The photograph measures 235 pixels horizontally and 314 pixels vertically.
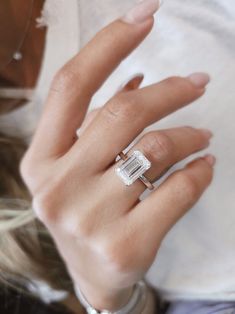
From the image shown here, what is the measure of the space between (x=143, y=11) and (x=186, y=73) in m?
0.15

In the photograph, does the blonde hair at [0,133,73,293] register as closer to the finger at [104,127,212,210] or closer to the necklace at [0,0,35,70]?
the necklace at [0,0,35,70]

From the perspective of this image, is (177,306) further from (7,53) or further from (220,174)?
(7,53)

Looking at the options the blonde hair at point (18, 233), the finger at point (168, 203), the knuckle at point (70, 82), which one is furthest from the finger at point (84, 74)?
the blonde hair at point (18, 233)

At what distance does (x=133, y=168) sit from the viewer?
1.64ft

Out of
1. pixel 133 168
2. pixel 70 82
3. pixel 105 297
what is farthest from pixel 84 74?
pixel 105 297

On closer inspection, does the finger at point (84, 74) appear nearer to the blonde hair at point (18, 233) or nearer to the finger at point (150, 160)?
the finger at point (150, 160)

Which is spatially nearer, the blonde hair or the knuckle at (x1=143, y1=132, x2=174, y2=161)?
the knuckle at (x1=143, y1=132, x2=174, y2=161)

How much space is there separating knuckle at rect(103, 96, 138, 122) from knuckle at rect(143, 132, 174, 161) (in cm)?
3

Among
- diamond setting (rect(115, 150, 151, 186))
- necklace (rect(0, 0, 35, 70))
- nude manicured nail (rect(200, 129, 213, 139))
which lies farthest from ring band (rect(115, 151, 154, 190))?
necklace (rect(0, 0, 35, 70))

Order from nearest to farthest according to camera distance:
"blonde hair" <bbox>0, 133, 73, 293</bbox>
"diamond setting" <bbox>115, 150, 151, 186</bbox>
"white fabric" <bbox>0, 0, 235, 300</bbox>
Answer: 1. "diamond setting" <bbox>115, 150, 151, 186</bbox>
2. "white fabric" <bbox>0, 0, 235, 300</bbox>
3. "blonde hair" <bbox>0, 133, 73, 293</bbox>

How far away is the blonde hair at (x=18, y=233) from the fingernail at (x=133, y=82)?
0.23m

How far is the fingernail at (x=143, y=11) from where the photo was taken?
0.51m

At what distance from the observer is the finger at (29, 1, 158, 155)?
1.70 feet

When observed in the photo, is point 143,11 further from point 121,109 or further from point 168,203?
point 168,203
